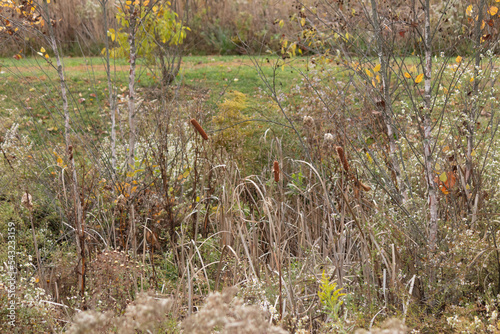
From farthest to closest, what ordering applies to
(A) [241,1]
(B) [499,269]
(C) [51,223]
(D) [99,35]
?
(A) [241,1] → (D) [99,35] → (C) [51,223] → (B) [499,269]

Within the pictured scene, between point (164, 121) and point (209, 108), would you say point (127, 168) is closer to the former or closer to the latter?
point (164, 121)

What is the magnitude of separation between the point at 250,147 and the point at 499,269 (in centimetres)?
282

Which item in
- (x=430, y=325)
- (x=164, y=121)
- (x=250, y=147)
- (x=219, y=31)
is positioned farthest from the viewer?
(x=219, y=31)

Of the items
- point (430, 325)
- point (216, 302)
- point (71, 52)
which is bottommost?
point (430, 325)

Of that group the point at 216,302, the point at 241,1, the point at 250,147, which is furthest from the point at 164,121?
the point at 241,1

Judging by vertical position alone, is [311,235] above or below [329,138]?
below

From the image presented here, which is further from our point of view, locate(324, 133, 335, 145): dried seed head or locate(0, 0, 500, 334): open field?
locate(324, 133, 335, 145): dried seed head

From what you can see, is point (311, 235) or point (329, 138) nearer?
point (329, 138)

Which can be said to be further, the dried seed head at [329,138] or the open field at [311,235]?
the dried seed head at [329,138]

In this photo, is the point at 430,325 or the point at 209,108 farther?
the point at 209,108

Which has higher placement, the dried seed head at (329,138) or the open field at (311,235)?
the dried seed head at (329,138)

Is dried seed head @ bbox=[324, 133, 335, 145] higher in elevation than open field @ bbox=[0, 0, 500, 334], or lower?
higher

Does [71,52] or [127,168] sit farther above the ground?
[71,52]

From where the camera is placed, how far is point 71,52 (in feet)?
46.9
